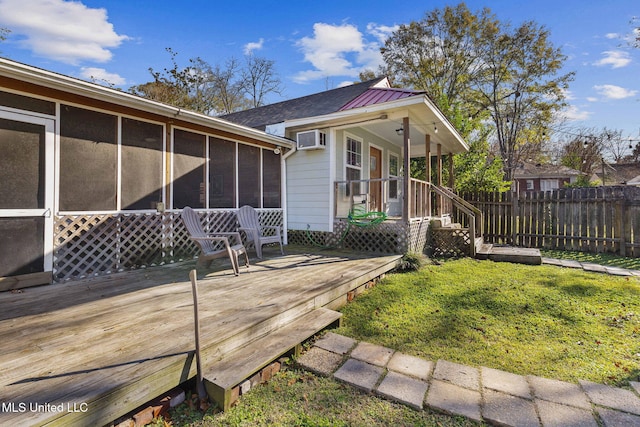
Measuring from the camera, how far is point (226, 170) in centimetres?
606

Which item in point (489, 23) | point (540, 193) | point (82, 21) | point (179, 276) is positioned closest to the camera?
point (179, 276)

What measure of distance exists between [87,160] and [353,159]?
17.7ft

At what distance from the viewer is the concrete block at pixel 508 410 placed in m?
1.80

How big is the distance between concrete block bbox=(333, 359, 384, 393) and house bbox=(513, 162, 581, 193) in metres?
31.5

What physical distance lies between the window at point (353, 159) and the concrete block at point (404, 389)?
17.0ft

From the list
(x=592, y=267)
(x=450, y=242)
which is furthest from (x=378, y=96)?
(x=592, y=267)

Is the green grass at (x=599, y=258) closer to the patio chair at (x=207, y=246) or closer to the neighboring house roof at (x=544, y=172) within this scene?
the patio chair at (x=207, y=246)

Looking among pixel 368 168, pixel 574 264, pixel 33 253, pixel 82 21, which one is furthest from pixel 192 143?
pixel 82 21

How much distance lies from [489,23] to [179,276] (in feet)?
71.4

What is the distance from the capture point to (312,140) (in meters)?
6.80

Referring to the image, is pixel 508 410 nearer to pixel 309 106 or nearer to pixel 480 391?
pixel 480 391

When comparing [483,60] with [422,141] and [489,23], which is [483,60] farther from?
[422,141]

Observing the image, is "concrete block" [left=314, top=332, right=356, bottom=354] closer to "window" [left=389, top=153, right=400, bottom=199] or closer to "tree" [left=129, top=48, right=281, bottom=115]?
"window" [left=389, top=153, right=400, bottom=199]

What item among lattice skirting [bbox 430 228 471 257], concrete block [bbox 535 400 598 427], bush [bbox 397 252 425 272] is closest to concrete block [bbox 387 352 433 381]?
concrete block [bbox 535 400 598 427]
